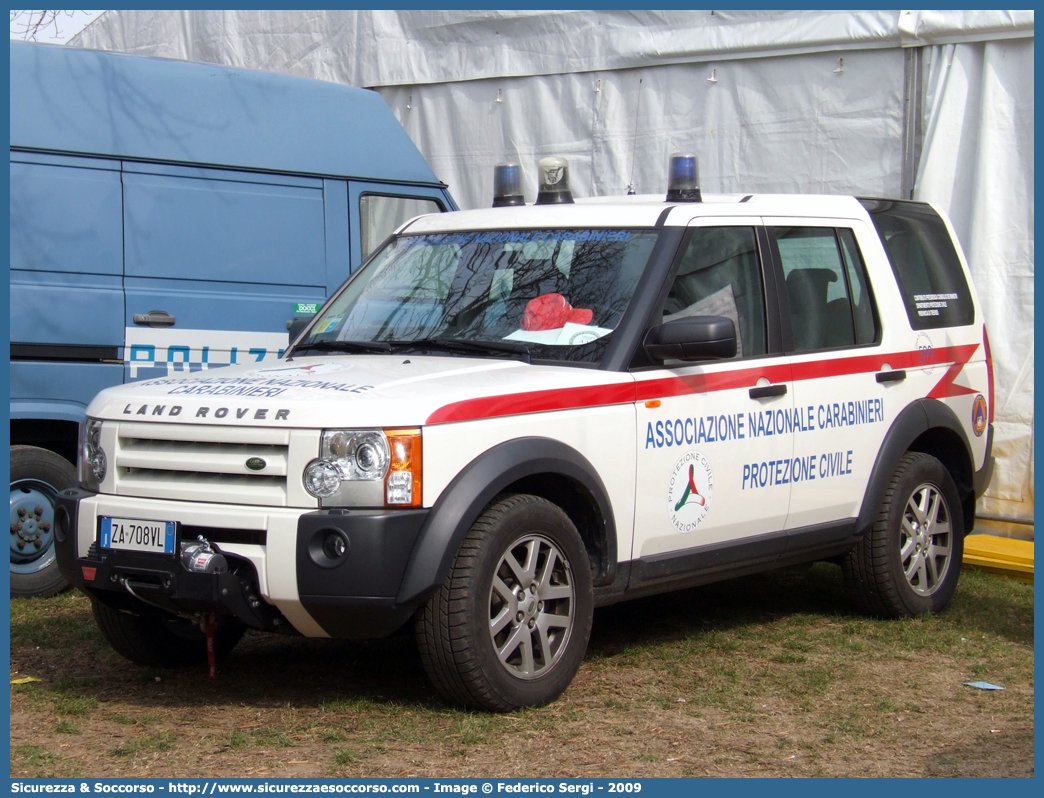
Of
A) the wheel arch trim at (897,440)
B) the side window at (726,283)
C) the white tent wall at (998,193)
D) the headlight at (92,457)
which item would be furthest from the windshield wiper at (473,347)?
the white tent wall at (998,193)

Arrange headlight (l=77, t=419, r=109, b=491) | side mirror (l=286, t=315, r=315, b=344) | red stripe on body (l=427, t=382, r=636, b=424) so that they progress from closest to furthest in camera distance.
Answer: red stripe on body (l=427, t=382, r=636, b=424)
headlight (l=77, t=419, r=109, b=491)
side mirror (l=286, t=315, r=315, b=344)

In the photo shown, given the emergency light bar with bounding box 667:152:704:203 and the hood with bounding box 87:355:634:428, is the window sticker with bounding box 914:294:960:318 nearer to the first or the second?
the emergency light bar with bounding box 667:152:704:203

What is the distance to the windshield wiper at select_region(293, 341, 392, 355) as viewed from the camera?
557 centimetres

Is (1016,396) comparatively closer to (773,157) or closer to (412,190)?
(773,157)

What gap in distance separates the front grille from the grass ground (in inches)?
32.2

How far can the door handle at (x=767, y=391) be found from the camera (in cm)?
571

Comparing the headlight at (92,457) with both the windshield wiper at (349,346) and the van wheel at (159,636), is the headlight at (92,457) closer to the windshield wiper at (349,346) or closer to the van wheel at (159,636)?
the van wheel at (159,636)

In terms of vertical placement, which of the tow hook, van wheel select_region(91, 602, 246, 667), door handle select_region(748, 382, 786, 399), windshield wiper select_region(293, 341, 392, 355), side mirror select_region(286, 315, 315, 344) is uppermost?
side mirror select_region(286, 315, 315, 344)

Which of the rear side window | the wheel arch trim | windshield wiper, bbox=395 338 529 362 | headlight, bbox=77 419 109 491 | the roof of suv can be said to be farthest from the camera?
the rear side window

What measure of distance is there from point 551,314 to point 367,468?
1.24 meters

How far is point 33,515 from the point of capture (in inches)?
279

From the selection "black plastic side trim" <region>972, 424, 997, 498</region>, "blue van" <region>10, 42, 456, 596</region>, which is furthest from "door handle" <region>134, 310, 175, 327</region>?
"black plastic side trim" <region>972, 424, 997, 498</region>

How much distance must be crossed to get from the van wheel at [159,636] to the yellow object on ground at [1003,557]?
178 inches
